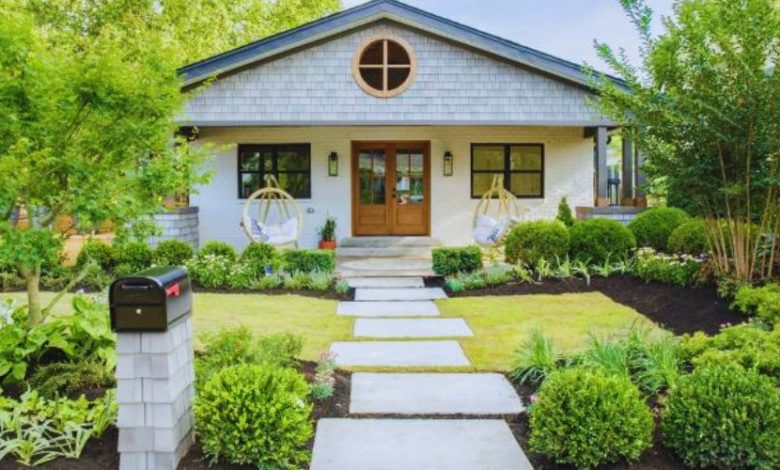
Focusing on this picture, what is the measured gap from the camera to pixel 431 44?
12898 mm

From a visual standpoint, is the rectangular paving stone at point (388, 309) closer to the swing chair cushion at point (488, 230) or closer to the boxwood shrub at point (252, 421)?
the swing chair cushion at point (488, 230)

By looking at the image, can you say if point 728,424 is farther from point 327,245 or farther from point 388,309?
point 327,245

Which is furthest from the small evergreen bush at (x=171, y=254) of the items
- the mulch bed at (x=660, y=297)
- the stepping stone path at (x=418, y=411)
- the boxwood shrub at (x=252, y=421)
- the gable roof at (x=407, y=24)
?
the boxwood shrub at (x=252, y=421)

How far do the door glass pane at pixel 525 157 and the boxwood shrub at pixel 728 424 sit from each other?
11414 millimetres

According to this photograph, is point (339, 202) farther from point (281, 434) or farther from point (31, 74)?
point (281, 434)

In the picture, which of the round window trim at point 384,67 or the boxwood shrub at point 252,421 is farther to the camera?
the round window trim at point 384,67

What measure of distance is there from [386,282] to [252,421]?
673 cm

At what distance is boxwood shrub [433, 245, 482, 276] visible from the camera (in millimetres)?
9820

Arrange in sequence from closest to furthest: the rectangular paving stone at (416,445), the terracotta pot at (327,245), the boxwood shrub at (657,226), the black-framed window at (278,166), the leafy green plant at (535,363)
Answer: the rectangular paving stone at (416,445)
the leafy green plant at (535,363)
the boxwood shrub at (657,226)
the terracotta pot at (327,245)
the black-framed window at (278,166)

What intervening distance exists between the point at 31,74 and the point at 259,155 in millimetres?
10413

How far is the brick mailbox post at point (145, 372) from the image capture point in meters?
3.04

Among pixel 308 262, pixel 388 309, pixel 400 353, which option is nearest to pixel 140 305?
pixel 400 353

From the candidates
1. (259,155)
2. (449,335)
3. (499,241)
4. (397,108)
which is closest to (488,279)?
(499,241)

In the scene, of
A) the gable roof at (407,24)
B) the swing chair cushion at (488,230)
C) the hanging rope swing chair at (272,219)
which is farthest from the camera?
the gable roof at (407,24)
